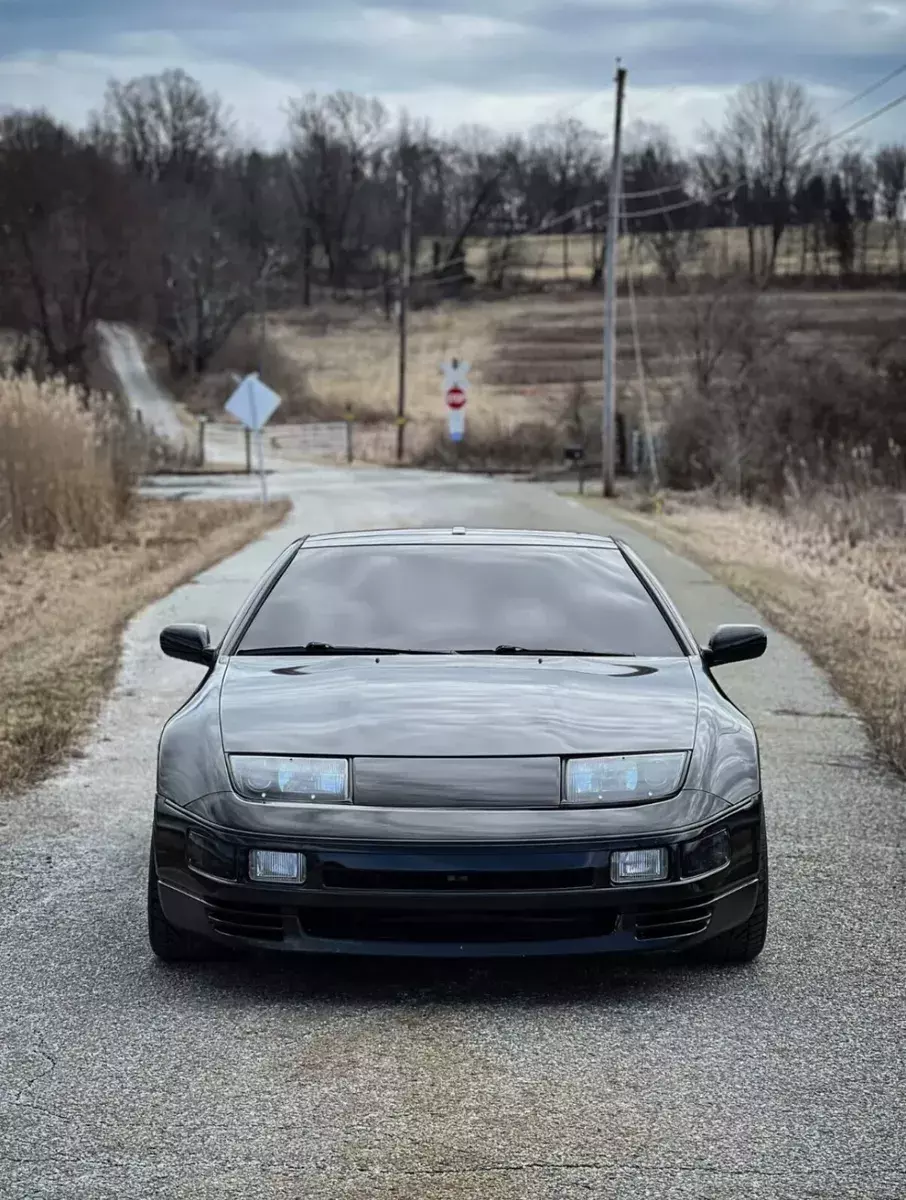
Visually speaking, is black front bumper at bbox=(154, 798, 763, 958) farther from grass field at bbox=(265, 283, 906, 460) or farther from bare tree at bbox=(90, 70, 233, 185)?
bare tree at bbox=(90, 70, 233, 185)

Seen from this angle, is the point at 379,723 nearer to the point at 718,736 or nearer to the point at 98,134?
the point at 718,736

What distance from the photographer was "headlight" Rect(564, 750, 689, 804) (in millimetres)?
4602

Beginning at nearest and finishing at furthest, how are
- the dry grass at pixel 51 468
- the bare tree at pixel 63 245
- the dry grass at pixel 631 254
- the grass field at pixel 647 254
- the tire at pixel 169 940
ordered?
the tire at pixel 169 940
the dry grass at pixel 51 468
the bare tree at pixel 63 245
the grass field at pixel 647 254
the dry grass at pixel 631 254

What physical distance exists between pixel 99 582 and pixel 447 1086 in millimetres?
14371

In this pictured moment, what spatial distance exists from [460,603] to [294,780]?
1.50 m

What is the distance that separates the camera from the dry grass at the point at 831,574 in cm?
1087

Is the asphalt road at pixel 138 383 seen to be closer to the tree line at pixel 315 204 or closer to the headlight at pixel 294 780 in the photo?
the tree line at pixel 315 204

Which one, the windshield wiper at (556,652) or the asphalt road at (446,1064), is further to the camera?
the windshield wiper at (556,652)

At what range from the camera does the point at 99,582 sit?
17797 millimetres

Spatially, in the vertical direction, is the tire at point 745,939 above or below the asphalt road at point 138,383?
above

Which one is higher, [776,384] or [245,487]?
[776,384]

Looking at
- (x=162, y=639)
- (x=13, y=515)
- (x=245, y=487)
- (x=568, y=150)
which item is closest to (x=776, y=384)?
(x=245, y=487)

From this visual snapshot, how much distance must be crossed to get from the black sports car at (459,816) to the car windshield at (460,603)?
1.08 ft

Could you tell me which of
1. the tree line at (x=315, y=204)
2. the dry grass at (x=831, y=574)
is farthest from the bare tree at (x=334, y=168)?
the dry grass at (x=831, y=574)
